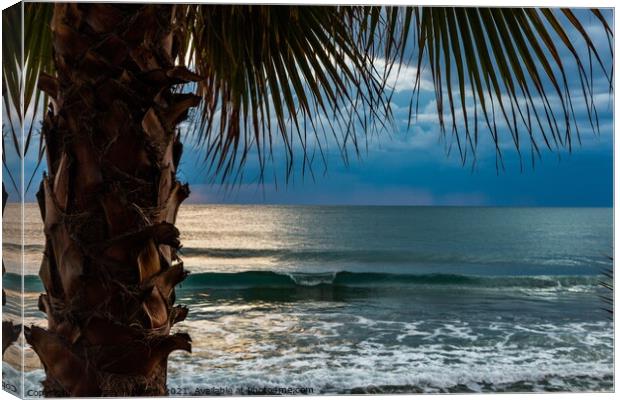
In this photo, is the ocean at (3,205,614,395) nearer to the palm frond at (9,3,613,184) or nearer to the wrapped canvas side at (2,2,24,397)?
the wrapped canvas side at (2,2,24,397)

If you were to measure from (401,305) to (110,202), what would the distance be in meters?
1.94

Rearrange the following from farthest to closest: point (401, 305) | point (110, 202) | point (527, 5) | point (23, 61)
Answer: point (401, 305)
point (527, 5)
point (23, 61)
point (110, 202)

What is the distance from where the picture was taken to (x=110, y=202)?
1533mm

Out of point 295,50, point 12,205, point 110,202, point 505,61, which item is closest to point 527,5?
point 505,61

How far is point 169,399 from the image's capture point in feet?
7.11

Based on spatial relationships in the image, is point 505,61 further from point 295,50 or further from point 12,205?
point 12,205

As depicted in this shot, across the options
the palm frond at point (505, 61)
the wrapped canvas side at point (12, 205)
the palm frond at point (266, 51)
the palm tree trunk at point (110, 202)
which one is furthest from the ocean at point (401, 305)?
the palm frond at point (266, 51)

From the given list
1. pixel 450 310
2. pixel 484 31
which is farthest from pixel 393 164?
pixel 484 31

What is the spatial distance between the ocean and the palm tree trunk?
1.99 ft

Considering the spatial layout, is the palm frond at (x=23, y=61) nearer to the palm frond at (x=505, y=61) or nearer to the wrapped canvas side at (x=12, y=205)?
the wrapped canvas side at (x=12, y=205)

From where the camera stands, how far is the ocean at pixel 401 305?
8.39ft

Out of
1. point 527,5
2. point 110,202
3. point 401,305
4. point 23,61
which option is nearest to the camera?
point 110,202

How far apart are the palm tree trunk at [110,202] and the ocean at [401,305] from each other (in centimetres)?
61

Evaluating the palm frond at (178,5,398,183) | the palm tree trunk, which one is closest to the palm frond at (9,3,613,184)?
the palm frond at (178,5,398,183)
